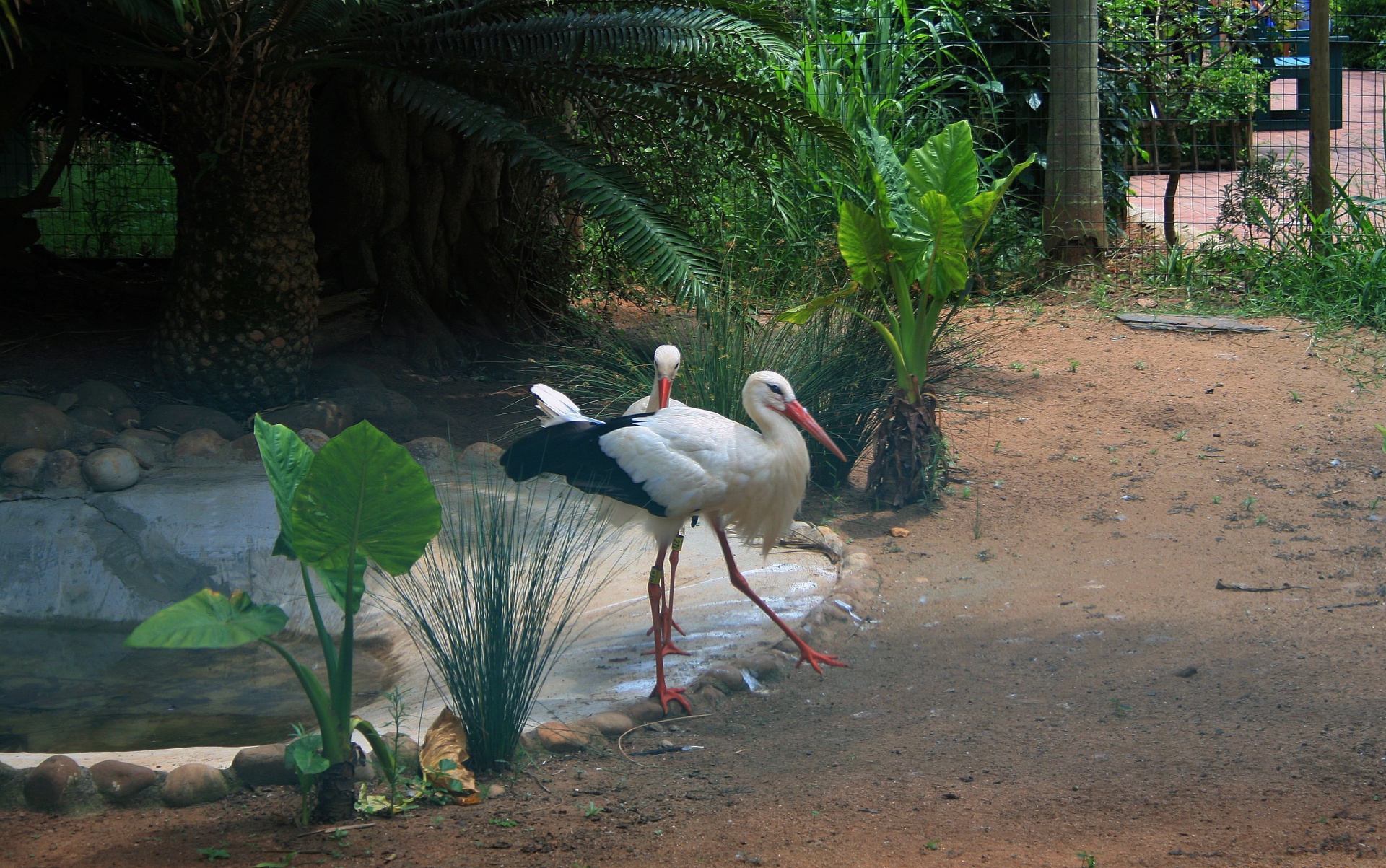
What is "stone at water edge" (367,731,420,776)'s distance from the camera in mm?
2957

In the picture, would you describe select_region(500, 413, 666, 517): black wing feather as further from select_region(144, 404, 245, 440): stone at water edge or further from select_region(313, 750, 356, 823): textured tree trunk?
select_region(144, 404, 245, 440): stone at water edge

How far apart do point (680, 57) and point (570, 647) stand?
13.3 feet

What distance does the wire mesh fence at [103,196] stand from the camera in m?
8.41

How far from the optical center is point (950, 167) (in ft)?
16.7

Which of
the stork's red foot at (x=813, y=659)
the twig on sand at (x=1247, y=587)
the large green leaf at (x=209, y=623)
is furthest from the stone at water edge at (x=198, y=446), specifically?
the twig on sand at (x=1247, y=587)

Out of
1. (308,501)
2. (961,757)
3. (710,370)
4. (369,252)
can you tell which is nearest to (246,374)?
(369,252)

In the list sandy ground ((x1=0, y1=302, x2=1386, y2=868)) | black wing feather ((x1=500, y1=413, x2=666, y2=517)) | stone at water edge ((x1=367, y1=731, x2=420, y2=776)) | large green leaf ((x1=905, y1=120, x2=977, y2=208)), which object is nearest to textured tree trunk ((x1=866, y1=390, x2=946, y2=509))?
sandy ground ((x1=0, y1=302, x2=1386, y2=868))

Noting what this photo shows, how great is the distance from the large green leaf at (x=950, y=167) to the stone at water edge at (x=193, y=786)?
3727 mm

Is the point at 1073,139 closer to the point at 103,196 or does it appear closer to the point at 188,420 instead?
the point at 188,420

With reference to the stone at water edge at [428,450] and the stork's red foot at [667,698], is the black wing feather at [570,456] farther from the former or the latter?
the stone at water edge at [428,450]

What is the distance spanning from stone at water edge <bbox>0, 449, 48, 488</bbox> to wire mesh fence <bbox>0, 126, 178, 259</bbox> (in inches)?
143

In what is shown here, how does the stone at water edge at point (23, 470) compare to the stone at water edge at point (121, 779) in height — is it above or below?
above

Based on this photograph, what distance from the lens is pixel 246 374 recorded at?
20.3ft

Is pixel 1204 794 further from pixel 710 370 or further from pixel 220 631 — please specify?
pixel 710 370
